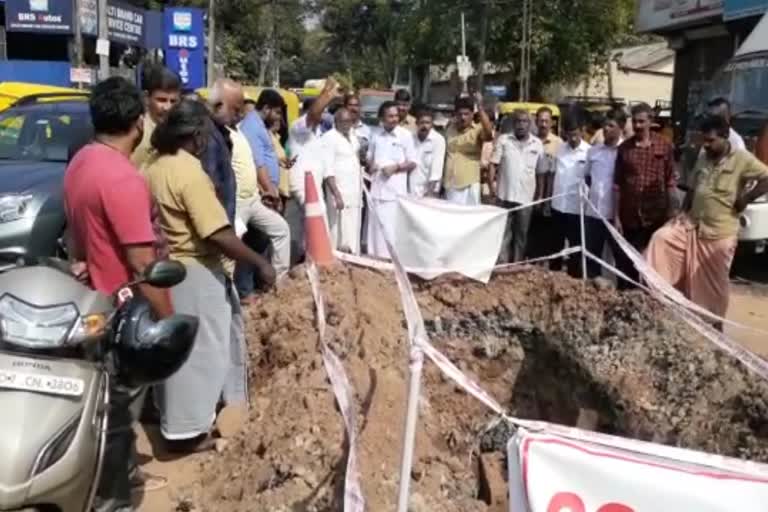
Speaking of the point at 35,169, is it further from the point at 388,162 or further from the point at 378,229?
the point at 388,162

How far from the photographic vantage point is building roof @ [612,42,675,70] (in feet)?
156

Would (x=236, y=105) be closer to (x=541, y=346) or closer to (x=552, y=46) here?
(x=541, y=346)

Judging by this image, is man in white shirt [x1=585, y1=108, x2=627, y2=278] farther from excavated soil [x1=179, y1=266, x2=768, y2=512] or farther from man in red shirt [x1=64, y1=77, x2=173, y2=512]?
man in red shirt [x1=64, y1=77, x2=173, y2=512]

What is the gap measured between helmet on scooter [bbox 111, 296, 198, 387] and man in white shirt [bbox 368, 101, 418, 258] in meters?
5.59

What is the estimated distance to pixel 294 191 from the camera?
27.0 feet

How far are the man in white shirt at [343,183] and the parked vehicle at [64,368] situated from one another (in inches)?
198

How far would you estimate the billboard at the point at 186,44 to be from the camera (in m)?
25.4

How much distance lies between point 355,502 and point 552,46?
3574cm

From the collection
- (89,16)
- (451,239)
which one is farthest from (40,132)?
(89,16)

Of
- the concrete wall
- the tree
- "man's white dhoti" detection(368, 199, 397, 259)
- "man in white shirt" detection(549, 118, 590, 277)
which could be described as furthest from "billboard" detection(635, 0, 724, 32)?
"man's white dhoti" detection(368, 199, 397, 259)

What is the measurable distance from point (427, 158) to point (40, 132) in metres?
3.42

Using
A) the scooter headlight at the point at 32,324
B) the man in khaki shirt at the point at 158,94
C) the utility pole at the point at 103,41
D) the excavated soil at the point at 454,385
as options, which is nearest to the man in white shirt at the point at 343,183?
the excavated soil at the point at 454,385

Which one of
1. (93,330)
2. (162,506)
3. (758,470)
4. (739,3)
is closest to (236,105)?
(162,506)

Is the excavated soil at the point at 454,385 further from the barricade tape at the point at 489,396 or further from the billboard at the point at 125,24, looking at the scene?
the billboard at the point at 125,24
